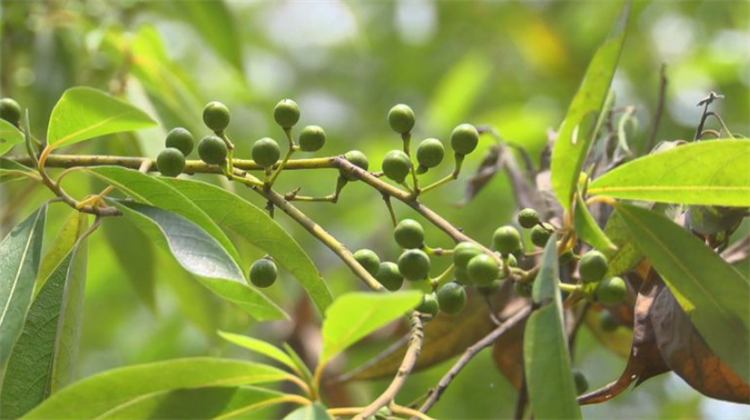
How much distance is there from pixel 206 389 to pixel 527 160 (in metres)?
1.01

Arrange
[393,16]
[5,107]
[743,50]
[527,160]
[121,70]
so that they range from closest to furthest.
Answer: [5,107], [527,160], [121,70], [743,50], [393,16]

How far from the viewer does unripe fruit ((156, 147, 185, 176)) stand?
Result: 1247 millimetres

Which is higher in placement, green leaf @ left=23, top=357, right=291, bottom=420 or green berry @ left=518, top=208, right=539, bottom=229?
green berry @ left=518, top=208, right=539, bottom=229

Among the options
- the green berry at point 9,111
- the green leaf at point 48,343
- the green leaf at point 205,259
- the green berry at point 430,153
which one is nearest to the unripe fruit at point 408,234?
the green berry at point 430,153

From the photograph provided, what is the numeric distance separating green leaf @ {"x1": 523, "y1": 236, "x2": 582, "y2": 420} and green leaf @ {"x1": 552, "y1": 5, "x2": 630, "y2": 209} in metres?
0.15

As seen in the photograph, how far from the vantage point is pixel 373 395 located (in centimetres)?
323

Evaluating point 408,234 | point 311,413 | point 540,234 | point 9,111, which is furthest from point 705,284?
point 9,111

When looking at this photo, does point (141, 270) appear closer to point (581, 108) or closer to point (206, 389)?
point (206, 389)

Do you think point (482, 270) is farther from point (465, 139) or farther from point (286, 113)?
point (286, 113)

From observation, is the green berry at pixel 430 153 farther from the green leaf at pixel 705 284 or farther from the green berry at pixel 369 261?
the green leaf at pixel 705 284

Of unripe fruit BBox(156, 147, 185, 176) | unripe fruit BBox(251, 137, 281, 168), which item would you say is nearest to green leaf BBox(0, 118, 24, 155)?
unripe fruit BBox(156, 147, 185, 176)

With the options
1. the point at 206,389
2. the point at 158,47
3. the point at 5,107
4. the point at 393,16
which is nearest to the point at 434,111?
the point at 393,16

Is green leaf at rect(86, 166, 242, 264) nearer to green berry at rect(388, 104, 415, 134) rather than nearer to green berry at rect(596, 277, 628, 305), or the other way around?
green berry at rect(388, 104, 415, 134)

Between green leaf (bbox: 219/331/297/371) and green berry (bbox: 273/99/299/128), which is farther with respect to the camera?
green berry (bbox: 273/99/299/128)
